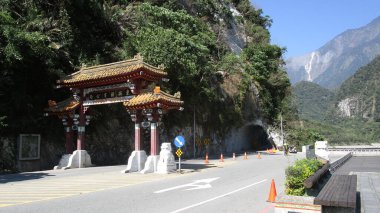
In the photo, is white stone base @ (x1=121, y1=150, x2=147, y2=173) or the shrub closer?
the shrub

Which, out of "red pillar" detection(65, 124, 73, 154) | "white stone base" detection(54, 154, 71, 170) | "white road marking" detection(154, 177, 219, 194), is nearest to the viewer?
"white road marking" detection(154, 177, 219, 194)

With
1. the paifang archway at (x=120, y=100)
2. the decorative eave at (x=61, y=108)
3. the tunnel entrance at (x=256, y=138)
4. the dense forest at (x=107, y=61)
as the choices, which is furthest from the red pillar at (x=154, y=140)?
the tunnel entrance at (x=256, y=138)

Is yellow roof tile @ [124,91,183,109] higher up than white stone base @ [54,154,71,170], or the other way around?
yellow roof tile @ [124,91,183,109]

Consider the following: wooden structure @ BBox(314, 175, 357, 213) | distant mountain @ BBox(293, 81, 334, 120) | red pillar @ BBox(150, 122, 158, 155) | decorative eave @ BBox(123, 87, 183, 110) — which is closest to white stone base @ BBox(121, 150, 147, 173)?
red pillar @ BBox(150, 122, 158, 155)

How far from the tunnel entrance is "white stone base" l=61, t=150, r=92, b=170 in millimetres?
32094

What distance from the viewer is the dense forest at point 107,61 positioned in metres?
22.8

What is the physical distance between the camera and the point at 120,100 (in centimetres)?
2248

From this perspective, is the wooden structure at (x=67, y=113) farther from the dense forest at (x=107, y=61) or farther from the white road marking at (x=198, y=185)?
the white road marking at (x=198, y=185)

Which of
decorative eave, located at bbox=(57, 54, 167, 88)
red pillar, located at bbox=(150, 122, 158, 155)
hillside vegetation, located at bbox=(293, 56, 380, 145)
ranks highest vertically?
hillside vegetation, located at bbox=(293, 56, 380, 145)

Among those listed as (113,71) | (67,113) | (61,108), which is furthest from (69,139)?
(113,71)

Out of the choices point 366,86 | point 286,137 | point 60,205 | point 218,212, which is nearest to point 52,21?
point 60,205

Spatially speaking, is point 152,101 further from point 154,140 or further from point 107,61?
point 107,61

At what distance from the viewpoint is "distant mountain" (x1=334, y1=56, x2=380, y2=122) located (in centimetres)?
12879

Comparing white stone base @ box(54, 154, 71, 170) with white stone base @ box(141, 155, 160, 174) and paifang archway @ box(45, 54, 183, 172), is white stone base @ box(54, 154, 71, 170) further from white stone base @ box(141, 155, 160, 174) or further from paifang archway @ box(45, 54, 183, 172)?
white stone base @ box(141, 155, 160, 174)
